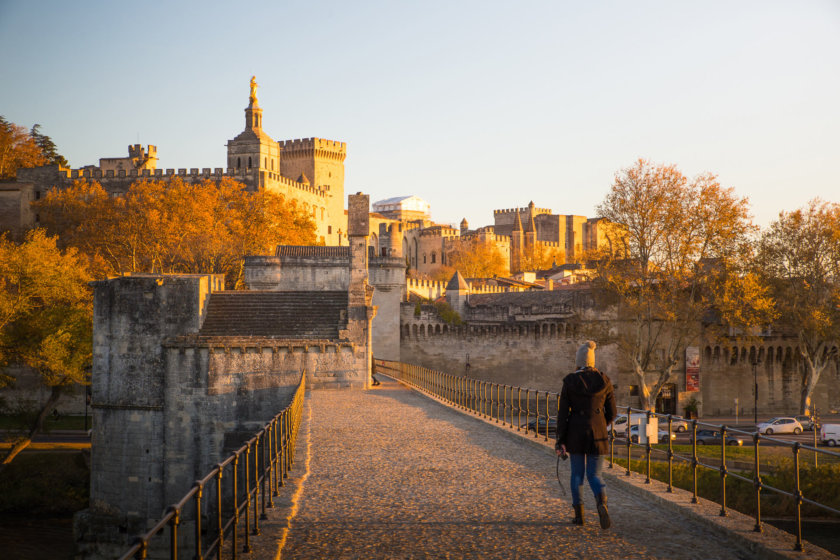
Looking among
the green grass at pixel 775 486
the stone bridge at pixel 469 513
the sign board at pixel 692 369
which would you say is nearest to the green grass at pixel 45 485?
the green grass at pixel 775 486

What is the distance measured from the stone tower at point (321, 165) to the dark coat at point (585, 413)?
75.0 m

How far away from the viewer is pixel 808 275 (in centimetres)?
4250

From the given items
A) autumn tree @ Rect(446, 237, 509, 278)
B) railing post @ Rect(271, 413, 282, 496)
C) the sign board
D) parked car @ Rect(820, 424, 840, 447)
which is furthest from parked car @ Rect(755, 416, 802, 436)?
Result: autumn tree @ Rect(446, 237, 509, 278)

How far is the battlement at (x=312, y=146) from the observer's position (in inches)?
3319

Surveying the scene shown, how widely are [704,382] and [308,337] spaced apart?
2827cm

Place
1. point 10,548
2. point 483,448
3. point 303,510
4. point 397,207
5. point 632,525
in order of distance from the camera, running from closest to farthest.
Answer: point 632,525 → point 303,510 → point 483,448 → point 10,548 → point 397,207

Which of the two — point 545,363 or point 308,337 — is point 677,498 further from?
point 545,363

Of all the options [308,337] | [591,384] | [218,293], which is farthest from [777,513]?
[591,384]

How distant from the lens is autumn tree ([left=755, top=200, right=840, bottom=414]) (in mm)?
41688

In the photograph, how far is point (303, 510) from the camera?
8570 mm

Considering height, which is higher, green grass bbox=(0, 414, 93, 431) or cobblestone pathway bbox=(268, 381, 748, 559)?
cobblestone pathway bbox=(268, 381, 748, 559)

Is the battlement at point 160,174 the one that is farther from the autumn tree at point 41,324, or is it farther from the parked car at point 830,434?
the parked car at point 830,434

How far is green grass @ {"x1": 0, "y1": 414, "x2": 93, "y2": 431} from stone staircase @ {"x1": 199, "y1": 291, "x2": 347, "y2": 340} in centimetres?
1092

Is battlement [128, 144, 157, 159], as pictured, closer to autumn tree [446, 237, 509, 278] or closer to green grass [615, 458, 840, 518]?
autumn tree [446, 237, 509, 278]
